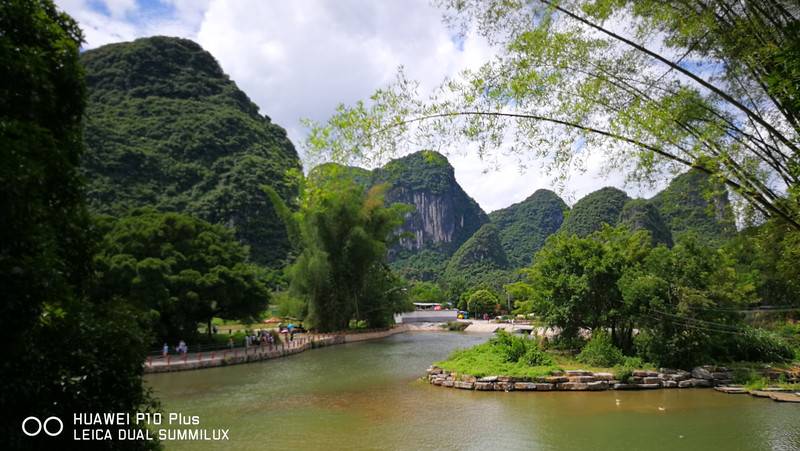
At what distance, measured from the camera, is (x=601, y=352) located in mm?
11102

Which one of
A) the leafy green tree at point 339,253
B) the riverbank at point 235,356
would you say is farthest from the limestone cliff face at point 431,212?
the riverbank at point 235,356

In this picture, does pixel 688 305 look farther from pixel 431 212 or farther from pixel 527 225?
pixel 431 212

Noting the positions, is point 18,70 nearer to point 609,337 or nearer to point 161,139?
point 609,337

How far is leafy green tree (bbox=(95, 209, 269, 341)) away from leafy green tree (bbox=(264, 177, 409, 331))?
4242 mm

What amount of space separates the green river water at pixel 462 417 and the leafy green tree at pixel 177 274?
425 centimetres

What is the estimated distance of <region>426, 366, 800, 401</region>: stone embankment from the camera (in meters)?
9.86

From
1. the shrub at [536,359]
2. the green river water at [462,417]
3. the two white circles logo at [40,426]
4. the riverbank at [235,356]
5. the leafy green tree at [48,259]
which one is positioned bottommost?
the green river water at [462,417]

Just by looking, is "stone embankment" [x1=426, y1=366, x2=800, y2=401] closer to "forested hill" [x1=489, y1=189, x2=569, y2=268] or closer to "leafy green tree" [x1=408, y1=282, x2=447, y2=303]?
"leafy green tree" [x1=408, y1=282, x2=447, y2=303]

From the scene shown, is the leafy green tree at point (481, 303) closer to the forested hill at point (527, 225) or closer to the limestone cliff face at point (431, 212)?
the forested hill at point (527, 225)

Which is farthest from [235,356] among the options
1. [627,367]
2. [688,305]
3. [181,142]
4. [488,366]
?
[181,142]

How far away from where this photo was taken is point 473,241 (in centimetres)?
7550

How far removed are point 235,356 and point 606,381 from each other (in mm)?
10998

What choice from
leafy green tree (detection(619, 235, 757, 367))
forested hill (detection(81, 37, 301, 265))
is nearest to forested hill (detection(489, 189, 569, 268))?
forested hill (detection(81, 37, 301, 265))

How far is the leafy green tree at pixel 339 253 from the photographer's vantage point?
76.8ft
